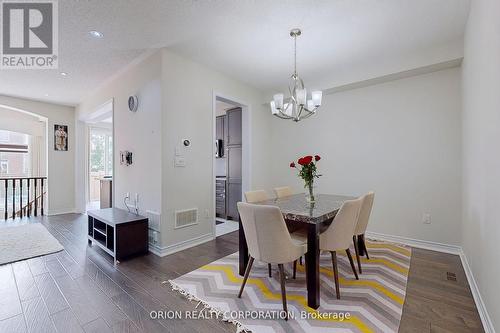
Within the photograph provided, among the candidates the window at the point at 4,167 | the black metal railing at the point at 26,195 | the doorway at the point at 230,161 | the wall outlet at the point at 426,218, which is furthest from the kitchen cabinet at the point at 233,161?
the window at the point at 4,167

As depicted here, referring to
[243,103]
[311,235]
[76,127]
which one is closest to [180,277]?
[311,235]

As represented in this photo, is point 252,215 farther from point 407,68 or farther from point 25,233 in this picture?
point 25,233

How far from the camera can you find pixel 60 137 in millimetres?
5367

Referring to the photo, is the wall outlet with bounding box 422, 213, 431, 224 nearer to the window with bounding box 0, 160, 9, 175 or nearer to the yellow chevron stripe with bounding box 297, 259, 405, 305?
the yellow chevron stripe with bounding box 297, 259, 405, 305

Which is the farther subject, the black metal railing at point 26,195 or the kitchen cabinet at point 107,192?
the black metal railing at point 26,195

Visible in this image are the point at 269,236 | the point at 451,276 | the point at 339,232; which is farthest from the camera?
the point at 451,276

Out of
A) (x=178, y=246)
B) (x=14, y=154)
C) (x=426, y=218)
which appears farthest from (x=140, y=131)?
(x=14, y=154)

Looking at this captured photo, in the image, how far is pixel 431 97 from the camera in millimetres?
3062

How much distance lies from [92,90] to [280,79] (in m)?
3.75

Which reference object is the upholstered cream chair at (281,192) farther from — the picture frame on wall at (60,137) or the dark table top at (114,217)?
the picture frame on wall at (60,137)

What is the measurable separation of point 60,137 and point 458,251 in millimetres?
7890

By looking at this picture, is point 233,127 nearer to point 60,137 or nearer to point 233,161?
point 233,161

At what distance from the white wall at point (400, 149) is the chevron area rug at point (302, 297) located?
36.8 inches

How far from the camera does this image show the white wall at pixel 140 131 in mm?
2928
